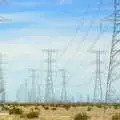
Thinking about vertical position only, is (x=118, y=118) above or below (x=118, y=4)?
below

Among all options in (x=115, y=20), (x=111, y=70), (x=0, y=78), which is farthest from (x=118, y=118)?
(x=0, y=78)

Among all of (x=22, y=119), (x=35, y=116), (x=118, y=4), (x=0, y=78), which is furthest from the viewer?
(x=0, y=78)

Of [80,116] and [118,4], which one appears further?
[80,116]

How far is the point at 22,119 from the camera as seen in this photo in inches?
2365

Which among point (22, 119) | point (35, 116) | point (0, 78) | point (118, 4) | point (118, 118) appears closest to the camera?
point (118, 4)

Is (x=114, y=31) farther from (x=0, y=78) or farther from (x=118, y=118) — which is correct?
(x=0, y=78)

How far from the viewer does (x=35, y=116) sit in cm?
6744

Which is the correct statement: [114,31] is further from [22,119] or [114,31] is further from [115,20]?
[22,119]

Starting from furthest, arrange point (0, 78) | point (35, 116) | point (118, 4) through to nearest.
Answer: point (0, 78)
point (35, 116)
point (118, 4)

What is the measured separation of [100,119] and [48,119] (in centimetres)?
629

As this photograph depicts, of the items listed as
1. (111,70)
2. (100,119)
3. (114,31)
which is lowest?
(100,119)

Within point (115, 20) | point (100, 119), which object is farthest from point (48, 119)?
point (115, 20)

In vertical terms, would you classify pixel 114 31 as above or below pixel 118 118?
above

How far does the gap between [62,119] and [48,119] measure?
1.79 metres
